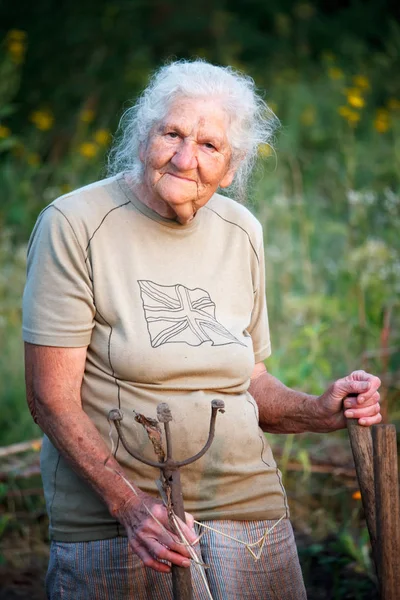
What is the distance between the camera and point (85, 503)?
6.94 ft

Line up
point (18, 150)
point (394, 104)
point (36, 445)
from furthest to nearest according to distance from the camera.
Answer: point (394, 104), point (18, 150), point (36, 445)

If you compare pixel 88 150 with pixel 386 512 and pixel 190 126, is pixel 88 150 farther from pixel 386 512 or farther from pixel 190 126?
pixel 386 512

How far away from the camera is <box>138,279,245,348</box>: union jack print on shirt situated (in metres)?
2.15

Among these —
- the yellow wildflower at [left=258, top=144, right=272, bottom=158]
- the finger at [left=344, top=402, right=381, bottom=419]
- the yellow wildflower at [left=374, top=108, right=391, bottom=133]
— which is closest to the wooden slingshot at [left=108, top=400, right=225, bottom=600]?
the finger at [left=344, top=402, right=381, bottom=419]

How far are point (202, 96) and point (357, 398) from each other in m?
0.84

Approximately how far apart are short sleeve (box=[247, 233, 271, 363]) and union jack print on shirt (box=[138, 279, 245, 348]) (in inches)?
7.8

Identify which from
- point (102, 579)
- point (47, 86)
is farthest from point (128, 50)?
point (102, 579)

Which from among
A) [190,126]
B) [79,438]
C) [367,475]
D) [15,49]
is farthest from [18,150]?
[367,475]

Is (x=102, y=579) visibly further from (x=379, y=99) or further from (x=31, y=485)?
(x=379, y=99)

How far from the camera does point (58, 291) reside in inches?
82.1

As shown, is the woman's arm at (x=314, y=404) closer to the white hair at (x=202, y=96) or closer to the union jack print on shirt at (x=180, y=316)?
the union jack print on shirt at (x=180, y=316)

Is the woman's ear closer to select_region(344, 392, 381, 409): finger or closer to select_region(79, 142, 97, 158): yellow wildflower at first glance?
select_region(344, 392, 381, 409): finger

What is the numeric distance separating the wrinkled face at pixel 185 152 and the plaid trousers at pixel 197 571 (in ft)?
2.71

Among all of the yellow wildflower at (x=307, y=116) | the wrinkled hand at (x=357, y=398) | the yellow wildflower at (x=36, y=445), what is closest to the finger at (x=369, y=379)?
the wrinkled hand at (x=357, y=398)
